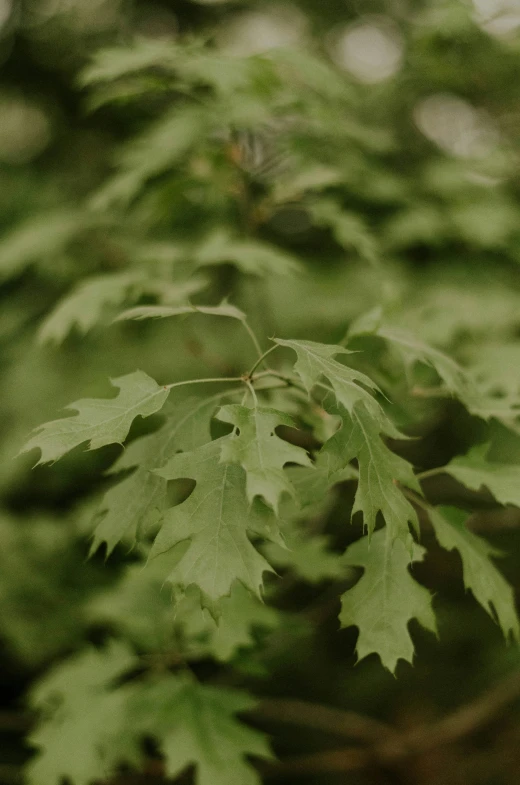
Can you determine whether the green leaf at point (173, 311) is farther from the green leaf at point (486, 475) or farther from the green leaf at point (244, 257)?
the green leaf at point (486, 475)

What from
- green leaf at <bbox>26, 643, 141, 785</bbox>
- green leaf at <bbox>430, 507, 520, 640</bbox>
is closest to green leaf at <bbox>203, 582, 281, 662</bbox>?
green leaf at <bbox>26, 643, 141, 785</bbox>

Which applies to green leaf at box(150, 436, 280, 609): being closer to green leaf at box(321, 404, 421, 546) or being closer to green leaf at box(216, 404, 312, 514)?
green leaf at box(216, 404, 312, 514)

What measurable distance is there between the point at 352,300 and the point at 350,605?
5.55ft

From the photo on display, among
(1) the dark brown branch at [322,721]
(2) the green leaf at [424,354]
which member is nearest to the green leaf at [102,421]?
(2) the green leaf at [424,354]

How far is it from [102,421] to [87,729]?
106cm

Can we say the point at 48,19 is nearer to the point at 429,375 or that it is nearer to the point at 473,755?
the point at 429,375

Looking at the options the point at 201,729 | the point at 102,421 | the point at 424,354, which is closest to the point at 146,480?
the point at 102,421

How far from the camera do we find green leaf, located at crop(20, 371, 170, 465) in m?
1.03

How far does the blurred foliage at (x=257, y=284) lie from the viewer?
1699mm

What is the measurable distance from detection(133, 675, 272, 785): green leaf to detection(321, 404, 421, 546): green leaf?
80 cm

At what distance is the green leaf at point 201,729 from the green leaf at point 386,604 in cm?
60

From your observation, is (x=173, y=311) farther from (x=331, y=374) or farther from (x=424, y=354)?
(x=424, y=354)

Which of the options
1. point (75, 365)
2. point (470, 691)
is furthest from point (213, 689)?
point (470, 691)

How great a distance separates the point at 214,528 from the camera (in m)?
1.04
